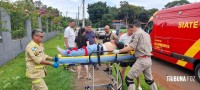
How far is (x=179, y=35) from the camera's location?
27.0 ft

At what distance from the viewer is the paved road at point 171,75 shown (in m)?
6.76

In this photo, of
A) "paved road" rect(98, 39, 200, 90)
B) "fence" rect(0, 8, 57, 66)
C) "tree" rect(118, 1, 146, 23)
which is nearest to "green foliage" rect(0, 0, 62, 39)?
"fence" rect(0, 8, 57, 66)

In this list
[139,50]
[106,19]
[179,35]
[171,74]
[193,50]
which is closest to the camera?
[139,50]

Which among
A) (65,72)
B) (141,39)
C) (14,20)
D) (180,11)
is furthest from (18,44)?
(141,39)

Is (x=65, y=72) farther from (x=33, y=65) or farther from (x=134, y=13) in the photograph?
(x=134, y=13)

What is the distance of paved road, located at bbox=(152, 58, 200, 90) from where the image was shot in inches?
266

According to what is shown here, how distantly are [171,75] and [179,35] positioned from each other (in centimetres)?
142

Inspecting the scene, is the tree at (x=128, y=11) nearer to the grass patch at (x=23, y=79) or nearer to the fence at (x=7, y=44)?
the fence at (x=7, y=44)

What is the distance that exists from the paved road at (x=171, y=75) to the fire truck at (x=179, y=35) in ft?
1.18

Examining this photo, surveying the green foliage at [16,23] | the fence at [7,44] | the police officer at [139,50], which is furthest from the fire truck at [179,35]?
the green foliage at [16,23]

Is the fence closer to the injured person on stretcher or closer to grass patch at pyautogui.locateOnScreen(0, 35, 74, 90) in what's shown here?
grass patch at pyautogui.locateOnScreen(0, 35, 74, 90)

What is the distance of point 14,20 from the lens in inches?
471

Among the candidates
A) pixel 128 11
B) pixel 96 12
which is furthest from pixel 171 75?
pixel 96 12

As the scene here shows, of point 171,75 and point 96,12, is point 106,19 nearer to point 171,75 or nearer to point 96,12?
point 96,12
